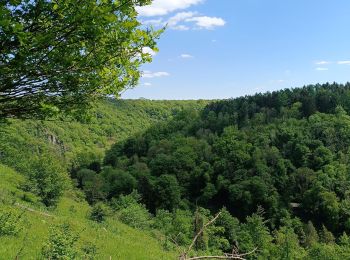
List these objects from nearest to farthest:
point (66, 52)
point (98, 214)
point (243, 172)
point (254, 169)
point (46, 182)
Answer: point (66, 52)
point (98, 214)
point (46, 182)
point (254, 169)
point (243, 172)

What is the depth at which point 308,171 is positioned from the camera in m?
124

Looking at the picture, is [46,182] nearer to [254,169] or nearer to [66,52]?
[66,52]

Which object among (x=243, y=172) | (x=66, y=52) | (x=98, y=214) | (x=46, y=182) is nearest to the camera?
(x=66, y=52)

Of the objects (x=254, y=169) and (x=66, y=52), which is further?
(x=254, y=169)

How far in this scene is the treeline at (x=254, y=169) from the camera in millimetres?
112000

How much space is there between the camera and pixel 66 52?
6.18 meters

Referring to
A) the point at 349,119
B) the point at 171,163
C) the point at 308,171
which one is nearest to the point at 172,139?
the point at 171,163

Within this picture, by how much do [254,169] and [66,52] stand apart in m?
124

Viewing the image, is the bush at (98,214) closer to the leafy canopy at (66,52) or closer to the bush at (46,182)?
the bush at (46,182)

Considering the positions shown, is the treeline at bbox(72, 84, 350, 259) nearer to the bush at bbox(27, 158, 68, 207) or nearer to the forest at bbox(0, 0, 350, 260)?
the forest at bbox(0, 0, 350, 260)

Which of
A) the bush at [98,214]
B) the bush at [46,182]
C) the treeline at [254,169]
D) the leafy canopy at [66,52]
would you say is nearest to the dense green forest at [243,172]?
the treeline at [254,169]

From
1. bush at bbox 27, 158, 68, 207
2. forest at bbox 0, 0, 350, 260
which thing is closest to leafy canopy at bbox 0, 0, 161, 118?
forest at bbox 0, 0, 350, 260

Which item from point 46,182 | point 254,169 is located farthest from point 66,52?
point 254,169

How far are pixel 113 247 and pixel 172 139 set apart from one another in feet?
454
